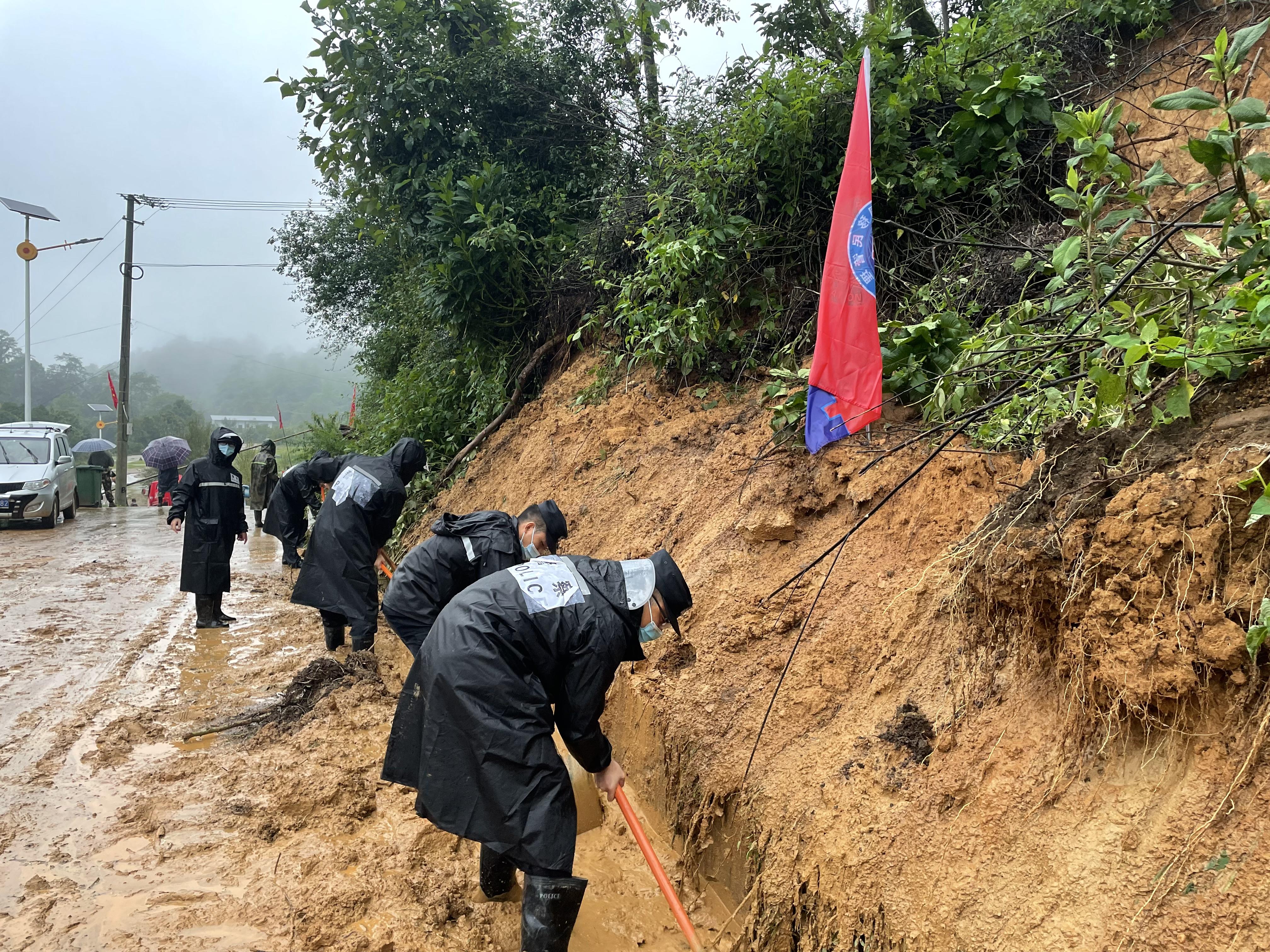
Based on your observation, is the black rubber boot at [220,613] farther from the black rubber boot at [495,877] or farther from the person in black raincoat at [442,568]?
the black rubber boot at [495,877]

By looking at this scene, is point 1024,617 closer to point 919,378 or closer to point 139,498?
point 919,378

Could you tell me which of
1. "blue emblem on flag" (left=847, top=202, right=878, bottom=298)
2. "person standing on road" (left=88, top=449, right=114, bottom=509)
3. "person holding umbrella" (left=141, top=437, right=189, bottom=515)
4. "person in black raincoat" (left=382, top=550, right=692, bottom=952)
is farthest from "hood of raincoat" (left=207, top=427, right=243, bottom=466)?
"person standing on road" (left=88, top=449, right=114, bottom=509)

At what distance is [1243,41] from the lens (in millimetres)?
1981

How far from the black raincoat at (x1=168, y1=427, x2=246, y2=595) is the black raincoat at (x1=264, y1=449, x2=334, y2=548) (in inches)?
26.4

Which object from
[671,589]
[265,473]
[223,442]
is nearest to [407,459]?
[223,442]

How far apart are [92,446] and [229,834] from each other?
979 inches

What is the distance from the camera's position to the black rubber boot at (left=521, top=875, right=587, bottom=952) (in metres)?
2.73

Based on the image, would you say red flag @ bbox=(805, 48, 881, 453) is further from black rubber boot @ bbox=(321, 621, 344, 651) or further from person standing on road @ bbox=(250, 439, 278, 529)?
person standing on road @ bbox=(250, 439, 278, 529)

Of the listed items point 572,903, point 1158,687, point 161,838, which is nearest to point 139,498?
point 161,838

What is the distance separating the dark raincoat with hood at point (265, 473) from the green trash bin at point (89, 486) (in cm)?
845

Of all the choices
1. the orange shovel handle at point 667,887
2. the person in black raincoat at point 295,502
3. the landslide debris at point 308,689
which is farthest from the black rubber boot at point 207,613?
the orange shovel handle at point 667,887

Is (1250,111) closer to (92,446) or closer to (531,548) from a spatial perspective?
(531,548)

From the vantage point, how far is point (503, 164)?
28.2 feet

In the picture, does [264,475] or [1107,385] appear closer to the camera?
[1107,385]
